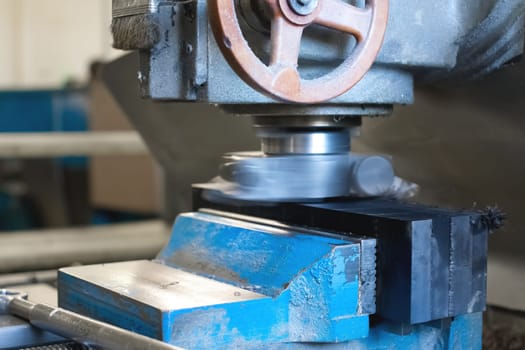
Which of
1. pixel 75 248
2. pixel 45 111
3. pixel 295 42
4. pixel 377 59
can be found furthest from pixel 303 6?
pixel 45 111

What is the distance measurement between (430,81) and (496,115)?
10 centimetres

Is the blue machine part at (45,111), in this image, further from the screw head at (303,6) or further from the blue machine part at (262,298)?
the screw head at (303,6)

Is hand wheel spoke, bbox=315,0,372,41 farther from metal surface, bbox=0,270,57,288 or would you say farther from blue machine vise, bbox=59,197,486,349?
metal surface, bbox=0,270,57,288

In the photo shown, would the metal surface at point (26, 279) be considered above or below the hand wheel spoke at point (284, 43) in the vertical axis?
below

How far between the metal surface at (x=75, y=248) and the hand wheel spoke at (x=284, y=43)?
5.50 ft

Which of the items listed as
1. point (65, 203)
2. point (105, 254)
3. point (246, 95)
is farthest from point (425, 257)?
point (65, 203)

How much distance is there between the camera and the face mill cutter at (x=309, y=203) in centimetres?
77

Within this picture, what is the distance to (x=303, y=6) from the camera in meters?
0.76

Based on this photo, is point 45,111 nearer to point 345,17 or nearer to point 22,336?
point 22,336

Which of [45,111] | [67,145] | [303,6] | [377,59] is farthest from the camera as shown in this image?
[45,111]

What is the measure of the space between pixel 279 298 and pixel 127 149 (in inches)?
81.1

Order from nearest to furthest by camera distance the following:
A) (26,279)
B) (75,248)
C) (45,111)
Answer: (26,279), (75,248), (45,111)

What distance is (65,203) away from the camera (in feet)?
14.6

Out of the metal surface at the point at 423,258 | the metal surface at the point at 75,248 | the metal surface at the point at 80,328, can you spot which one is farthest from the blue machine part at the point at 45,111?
the metal surface at the point at 423,258
